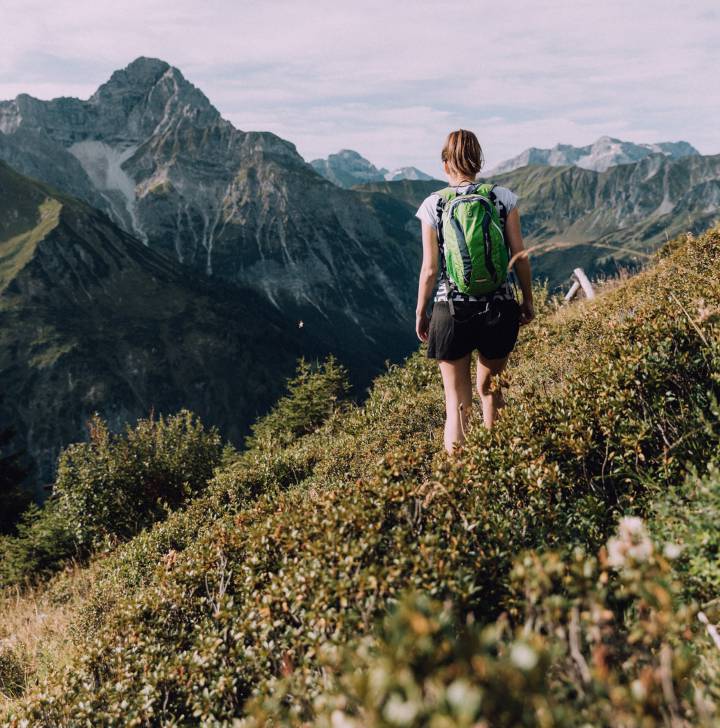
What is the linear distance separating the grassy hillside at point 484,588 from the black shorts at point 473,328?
0.64 meters

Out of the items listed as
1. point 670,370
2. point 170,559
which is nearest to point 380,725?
point 670,370

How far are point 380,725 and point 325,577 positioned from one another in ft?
6.18

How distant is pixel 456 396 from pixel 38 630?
668 centimetres

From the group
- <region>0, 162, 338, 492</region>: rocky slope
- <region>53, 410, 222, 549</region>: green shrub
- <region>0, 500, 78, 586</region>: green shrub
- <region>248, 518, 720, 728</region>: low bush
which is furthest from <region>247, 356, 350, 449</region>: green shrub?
<region>0, 162, 338, 492</region>: rocky slope

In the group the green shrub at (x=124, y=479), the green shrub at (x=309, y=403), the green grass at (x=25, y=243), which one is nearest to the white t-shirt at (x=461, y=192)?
the green shrub at (x=124, y=479)

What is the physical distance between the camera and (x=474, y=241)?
16.6 feet

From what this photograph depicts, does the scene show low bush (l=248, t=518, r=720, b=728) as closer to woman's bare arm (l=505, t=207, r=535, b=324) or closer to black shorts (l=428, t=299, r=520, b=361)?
black shorts (l=428, t=299, r=520, b=361)

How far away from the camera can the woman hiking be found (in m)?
5.08

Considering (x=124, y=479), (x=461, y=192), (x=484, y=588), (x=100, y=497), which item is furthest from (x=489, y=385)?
(x=124, y=479)

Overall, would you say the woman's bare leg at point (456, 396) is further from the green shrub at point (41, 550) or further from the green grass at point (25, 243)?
the green grass at point (25, 243)

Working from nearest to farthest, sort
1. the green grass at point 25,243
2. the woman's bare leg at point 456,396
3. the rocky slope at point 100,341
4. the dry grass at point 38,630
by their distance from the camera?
the woman's bare leg at point 456,396 → the dry grass at point 38,630 → the rocky slope at point 100,341 → the green grass at point 25,243

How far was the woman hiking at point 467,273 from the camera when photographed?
16.7ft

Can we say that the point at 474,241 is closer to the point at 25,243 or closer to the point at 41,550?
the point at 41,550

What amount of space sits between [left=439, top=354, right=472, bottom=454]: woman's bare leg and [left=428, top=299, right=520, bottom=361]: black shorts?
0.18 metres
